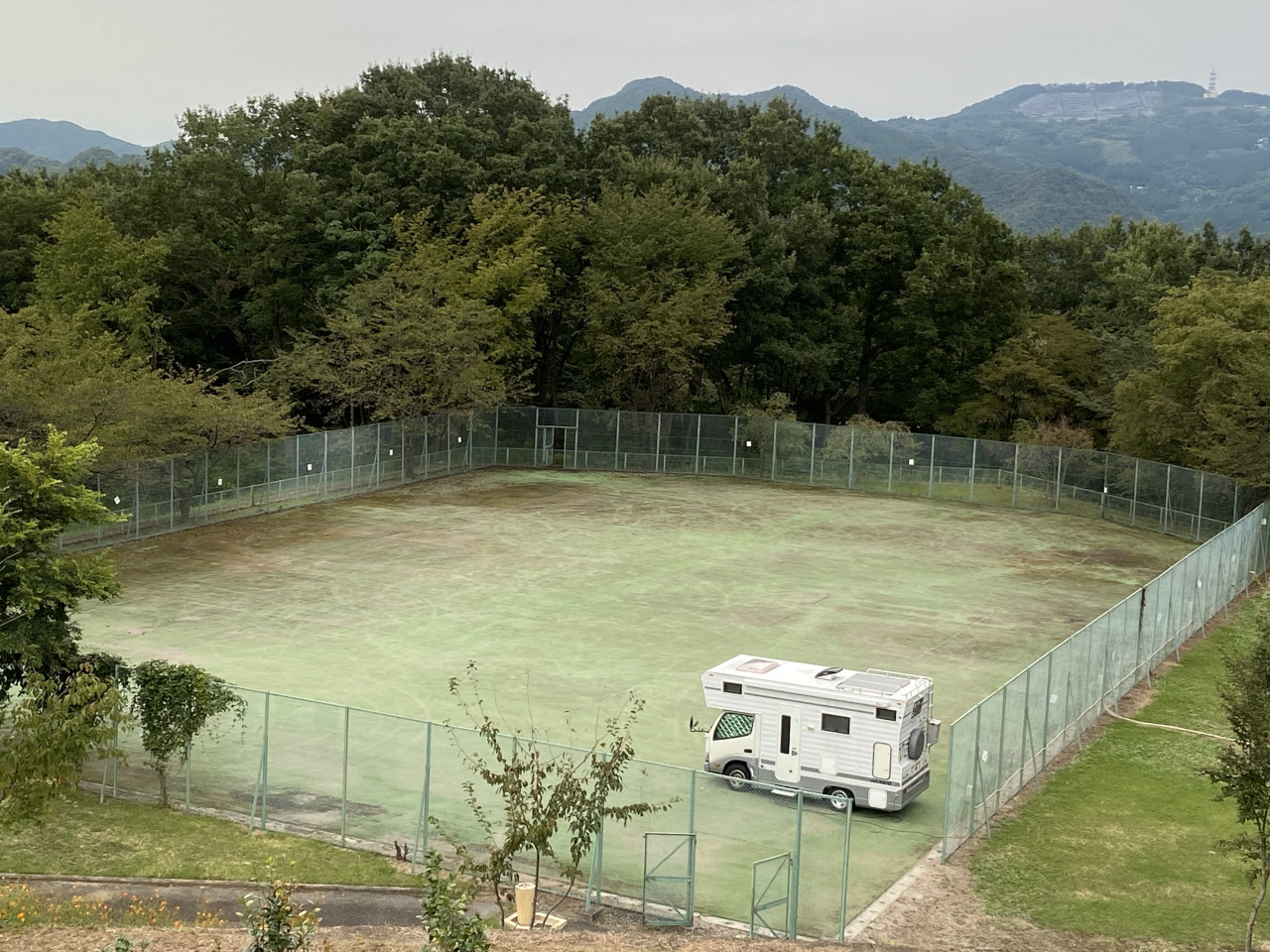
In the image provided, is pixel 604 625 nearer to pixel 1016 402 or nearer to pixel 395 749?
pixel 395 749

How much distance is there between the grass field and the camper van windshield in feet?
5.35

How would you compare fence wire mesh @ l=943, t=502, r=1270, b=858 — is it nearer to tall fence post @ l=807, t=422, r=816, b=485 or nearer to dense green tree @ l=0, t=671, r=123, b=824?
dense green tree @ l=0, t=671, r=123, b=824

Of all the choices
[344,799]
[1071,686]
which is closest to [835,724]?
[1071,686]

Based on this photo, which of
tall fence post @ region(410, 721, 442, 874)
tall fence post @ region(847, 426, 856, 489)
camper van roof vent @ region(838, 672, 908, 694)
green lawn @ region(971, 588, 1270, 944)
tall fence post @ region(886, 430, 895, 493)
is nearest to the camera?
green lawn @ region(971, 588, 1270, 944)

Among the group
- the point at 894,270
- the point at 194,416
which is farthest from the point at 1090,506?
the point at 194,416

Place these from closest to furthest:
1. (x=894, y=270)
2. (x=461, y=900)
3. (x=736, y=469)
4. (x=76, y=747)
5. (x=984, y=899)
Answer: (x=461, y=900)
(x=76, y=747)
(x=984, y=899)
(x=736, y=469)
(x=894, y=270)

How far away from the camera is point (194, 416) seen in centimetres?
4369

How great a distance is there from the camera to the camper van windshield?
2108cm

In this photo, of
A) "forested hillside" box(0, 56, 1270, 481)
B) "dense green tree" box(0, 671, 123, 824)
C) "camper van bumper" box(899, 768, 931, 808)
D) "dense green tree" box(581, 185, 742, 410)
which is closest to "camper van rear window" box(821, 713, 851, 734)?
"camper van bumper" box(899, 768, 931, 808)

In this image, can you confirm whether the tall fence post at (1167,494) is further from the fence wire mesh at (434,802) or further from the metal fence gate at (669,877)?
the metal fence gate at (669,877)

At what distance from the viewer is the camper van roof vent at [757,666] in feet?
70.2

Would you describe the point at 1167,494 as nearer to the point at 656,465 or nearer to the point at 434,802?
the point at 656,465

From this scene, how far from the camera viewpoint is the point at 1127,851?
1948cm

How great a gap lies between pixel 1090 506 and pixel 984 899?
36623 mm
